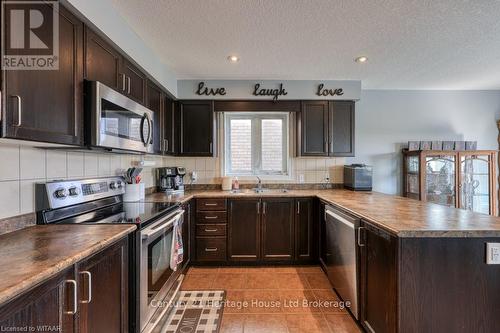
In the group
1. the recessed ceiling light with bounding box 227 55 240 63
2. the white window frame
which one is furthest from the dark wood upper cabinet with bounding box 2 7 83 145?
the white window frame

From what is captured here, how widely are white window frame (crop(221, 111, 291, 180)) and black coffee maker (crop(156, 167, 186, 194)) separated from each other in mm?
674

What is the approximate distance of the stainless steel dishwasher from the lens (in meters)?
1.99

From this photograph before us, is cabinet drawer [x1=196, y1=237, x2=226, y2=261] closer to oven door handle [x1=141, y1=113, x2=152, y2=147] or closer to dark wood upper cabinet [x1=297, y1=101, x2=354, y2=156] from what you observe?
oven door handle [x1=141, y1=113, x2=152, y2=147]

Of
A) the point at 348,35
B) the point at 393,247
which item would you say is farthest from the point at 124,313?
the point at 348,35

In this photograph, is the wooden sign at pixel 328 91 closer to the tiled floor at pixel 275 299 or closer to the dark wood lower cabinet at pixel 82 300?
the tiled floor at pixel 275 299

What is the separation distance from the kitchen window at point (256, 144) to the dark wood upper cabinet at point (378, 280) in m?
2.07

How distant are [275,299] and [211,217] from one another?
1198mm

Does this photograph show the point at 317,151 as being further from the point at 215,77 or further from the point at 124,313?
the point at 124,313

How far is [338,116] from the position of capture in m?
3.48

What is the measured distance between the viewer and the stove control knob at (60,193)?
1657 mm

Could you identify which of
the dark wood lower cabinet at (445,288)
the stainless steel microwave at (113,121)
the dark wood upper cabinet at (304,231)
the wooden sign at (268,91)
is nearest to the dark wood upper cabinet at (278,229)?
the dark wood upper cabinet at (304,231)

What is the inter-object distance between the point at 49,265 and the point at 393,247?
1655 mm

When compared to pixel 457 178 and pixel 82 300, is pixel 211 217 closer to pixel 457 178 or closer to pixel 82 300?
pixel 82 300
